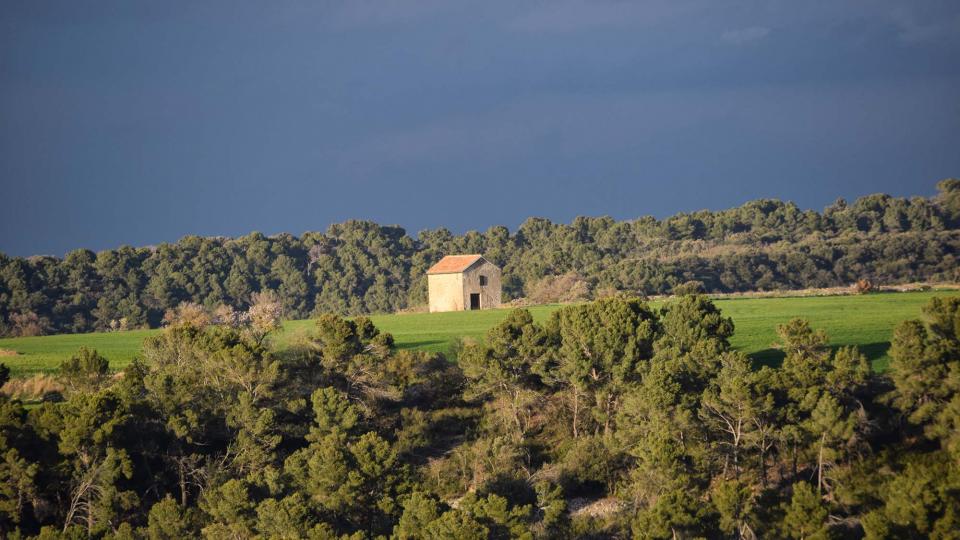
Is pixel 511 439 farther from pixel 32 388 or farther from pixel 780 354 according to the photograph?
pixel 32 388

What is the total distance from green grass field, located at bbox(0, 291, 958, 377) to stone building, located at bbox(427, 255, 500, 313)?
411 cm

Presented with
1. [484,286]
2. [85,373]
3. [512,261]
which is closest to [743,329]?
[484,286]

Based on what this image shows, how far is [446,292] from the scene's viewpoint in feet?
211

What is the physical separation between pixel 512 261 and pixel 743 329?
5137 centimetres

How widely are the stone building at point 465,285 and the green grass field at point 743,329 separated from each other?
13.5ft

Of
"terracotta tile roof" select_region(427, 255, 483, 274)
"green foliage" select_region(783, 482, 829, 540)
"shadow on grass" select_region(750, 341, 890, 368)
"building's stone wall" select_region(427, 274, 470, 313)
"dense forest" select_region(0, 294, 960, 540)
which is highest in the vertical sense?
"terracotta tile roof" select_region(427, 255, 483, 274)

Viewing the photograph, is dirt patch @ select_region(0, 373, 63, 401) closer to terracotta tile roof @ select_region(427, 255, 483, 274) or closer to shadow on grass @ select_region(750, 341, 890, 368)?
shadow on grass @ select_region(750, 341, 890, 368)

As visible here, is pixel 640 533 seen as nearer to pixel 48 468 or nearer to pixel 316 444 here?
pixel 316 444

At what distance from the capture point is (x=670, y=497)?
25.5m

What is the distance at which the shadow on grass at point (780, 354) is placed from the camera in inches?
1409

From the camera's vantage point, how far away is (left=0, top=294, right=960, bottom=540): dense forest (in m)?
25.8

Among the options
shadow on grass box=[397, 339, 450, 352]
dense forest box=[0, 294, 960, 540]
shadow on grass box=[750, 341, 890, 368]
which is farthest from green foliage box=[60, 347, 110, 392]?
shadow on grass box=[750, 341, 890, 368]

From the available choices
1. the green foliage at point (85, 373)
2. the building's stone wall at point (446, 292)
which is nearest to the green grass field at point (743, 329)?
the building's stone wall at point (446, 292)

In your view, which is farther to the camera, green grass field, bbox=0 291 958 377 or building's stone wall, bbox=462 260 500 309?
building's stone wall, bbox=462 260 500 309
